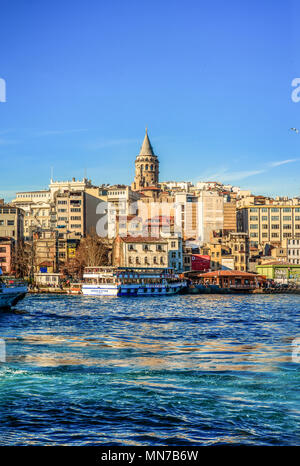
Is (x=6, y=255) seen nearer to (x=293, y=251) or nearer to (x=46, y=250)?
(x=46, y=250)

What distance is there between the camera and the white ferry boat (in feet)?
244

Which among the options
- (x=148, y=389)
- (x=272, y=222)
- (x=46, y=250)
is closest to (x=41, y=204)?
(x=46, y=250)

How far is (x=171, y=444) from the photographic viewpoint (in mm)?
10867

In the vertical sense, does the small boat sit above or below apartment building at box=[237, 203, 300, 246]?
below

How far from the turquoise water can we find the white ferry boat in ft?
149

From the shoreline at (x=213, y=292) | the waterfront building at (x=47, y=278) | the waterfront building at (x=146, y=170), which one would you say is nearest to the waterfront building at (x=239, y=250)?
the shoreline at (x=213, y=292)

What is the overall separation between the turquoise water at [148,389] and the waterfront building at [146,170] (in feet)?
486

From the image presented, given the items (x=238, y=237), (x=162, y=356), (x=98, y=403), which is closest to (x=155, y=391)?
(x=98, y=403)

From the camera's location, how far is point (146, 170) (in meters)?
177

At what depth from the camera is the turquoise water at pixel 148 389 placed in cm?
1162
